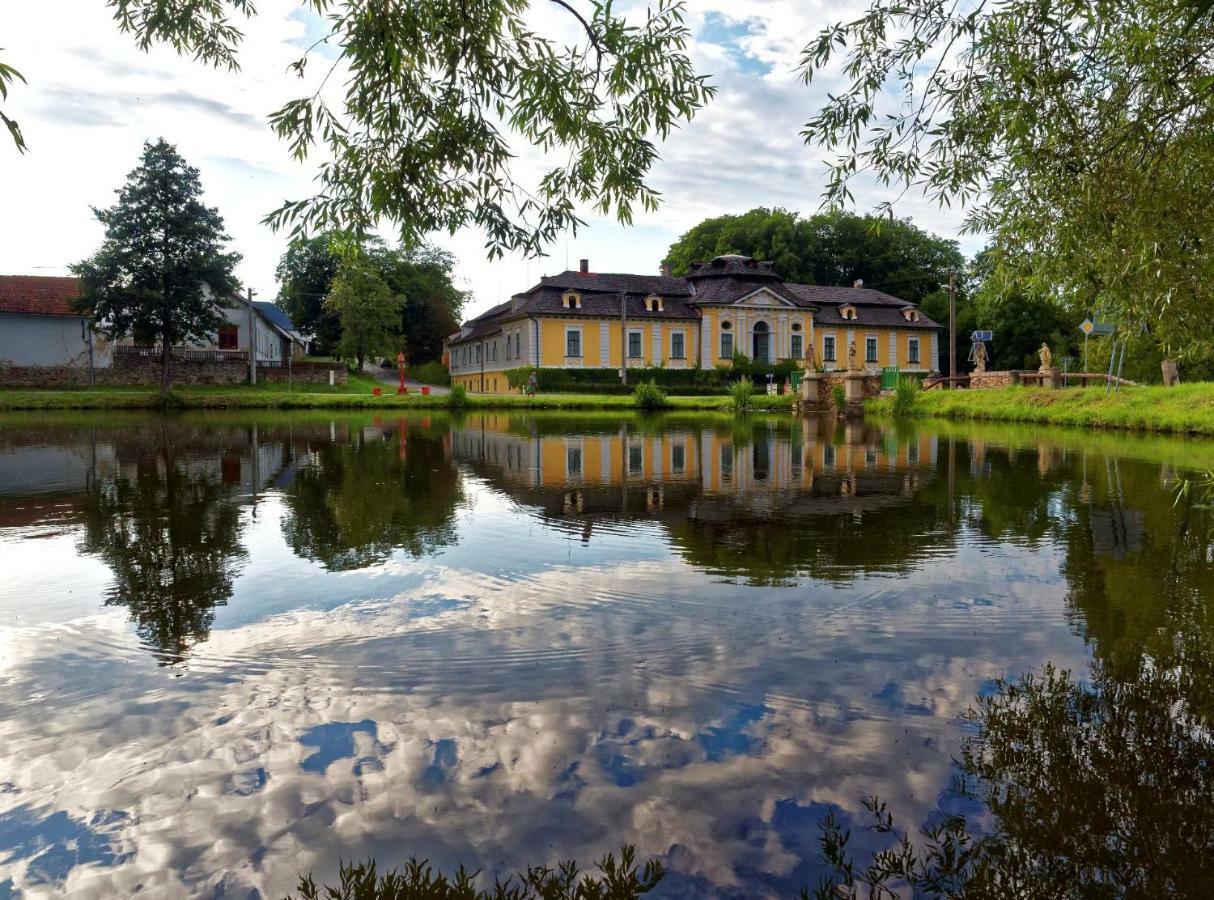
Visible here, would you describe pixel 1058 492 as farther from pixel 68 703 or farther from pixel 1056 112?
pixel 68 703

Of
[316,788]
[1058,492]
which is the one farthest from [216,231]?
[316,788]

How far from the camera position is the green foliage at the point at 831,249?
73.8 metres

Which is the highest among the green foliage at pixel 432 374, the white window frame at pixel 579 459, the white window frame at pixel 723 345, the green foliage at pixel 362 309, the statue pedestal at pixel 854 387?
the green foliage at pixel 362 309

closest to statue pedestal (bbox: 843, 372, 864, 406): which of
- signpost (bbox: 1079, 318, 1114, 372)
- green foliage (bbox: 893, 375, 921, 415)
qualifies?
green foliage (bbox: 893, 375, 921, 415)

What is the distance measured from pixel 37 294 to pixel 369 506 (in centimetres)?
4527

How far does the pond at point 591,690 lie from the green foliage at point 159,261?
1386 inches

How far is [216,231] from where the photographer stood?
41656mm

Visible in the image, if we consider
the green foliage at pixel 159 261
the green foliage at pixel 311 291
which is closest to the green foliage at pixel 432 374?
the green foliage at pixel 311 291

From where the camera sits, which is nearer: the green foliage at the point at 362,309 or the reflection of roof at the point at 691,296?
the reflection of roof at the point at 691,296

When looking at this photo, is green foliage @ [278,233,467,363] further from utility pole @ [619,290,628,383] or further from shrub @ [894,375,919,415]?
shrub @ [894,375,919,415]

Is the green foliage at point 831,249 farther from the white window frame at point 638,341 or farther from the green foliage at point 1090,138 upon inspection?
the green foliage at point 1090,138

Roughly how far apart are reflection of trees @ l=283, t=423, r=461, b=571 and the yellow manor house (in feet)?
126

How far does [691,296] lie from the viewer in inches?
2323

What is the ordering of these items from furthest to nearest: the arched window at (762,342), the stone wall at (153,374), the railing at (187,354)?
the arched window at (762,342) < the railing at (187,354) < the stone wall at (153,374)
